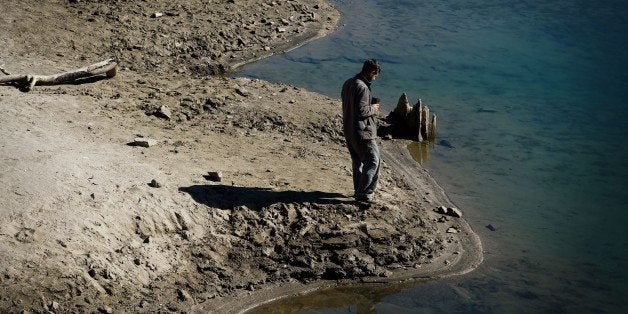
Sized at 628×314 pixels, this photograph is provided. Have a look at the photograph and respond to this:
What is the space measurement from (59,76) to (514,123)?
7954 millimetres

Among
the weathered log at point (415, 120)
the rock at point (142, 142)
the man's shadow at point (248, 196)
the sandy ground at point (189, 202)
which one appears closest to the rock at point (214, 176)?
the sandy ground at point (189, 202)

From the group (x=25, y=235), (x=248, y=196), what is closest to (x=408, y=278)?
(x=248, y=196)

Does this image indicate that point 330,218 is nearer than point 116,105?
Yes

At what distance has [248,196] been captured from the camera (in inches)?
388

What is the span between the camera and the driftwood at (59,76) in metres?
11.9

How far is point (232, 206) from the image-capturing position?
966cm

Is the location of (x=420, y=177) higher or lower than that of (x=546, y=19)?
lower

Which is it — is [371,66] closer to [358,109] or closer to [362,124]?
[358,109]

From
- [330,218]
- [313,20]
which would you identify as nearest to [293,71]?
[313,20]

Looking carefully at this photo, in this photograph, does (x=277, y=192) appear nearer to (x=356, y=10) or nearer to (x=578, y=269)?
(x=578, y=269)

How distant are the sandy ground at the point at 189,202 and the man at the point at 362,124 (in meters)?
0.45

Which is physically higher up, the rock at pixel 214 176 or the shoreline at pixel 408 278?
the rock at pixel 214 176

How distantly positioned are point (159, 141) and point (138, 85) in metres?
2.63

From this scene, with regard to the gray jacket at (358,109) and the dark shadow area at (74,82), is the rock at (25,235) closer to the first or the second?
the gray jacket at (358,109)
